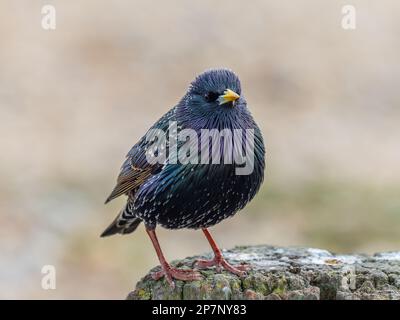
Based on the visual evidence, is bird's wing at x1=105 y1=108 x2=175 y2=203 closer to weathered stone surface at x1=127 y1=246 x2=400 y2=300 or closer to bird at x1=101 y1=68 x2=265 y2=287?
bird at x1=101 y1=68 x2=265 y2=287

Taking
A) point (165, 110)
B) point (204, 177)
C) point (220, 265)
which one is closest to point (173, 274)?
point (220, 265)

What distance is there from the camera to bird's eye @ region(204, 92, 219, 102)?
552 centimetres

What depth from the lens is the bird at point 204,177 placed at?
5.44m

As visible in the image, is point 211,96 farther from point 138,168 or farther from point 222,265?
point 222,265

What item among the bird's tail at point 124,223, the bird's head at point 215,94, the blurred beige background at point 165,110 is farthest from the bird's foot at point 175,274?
the blurred beige background at point 165,110

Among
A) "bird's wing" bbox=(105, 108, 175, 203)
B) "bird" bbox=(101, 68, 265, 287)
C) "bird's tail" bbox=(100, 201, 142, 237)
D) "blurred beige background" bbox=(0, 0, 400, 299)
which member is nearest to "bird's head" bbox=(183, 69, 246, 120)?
"bird" bbox=(101, 68, 265, 287)

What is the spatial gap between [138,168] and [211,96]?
85 centimetres

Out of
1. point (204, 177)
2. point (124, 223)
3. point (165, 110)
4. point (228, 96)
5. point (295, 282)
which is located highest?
point (165, 110)

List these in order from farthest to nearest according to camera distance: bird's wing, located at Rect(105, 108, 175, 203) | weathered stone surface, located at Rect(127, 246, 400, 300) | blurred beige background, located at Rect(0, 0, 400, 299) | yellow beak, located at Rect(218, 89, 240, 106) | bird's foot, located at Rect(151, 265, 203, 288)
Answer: blurred beige background, located at Rect(0, 0, 400, 299)
bird's wing, located at Rect(105, 108, 175, 203)
bird's foot, located at Rect(151, 265, 203, 288)
yellow beak, located at Rect(218, 89, 240, 106)
weathered stone surface, located at Rect(127, 246, 400, 300)

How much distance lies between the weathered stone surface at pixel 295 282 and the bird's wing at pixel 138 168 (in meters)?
0.67

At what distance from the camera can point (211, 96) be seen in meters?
5.55

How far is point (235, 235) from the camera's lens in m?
10.0

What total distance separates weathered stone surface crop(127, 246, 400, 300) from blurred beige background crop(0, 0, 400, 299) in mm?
3771
